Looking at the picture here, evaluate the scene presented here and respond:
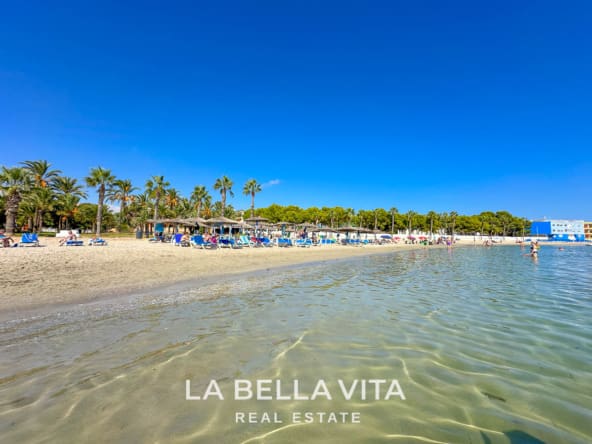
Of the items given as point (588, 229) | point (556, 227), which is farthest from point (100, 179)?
point (588, 229)

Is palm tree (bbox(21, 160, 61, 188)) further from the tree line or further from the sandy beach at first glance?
the sandy beach

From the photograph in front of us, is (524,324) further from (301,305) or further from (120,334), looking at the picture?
(120,334)

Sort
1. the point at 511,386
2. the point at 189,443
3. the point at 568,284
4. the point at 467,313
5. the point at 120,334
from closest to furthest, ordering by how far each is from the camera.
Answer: the point at 189,443
the point at 511,386
the point at 120,334
the point at 467,313
the point at 568,284

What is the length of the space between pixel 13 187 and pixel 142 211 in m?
27.3

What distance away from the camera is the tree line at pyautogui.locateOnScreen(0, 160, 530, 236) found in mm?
37344

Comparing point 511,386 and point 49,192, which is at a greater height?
point 49,192

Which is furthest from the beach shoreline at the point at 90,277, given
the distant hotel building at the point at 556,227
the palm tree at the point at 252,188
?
the distant hotel building at the point at 556,227

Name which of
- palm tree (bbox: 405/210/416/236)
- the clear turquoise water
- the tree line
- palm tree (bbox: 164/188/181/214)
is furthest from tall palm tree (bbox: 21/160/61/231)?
palm tree (bbox: 405/210/416/236)

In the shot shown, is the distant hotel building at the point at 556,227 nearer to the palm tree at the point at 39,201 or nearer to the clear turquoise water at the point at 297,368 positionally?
the clear turquoise water at the point at 297,368

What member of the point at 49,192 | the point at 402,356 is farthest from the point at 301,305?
the point at 49,192

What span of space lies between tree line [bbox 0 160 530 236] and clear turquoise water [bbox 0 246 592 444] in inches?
1449

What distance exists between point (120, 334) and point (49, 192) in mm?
46832

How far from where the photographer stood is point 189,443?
2.33 metres

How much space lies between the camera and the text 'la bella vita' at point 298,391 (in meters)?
3.08
